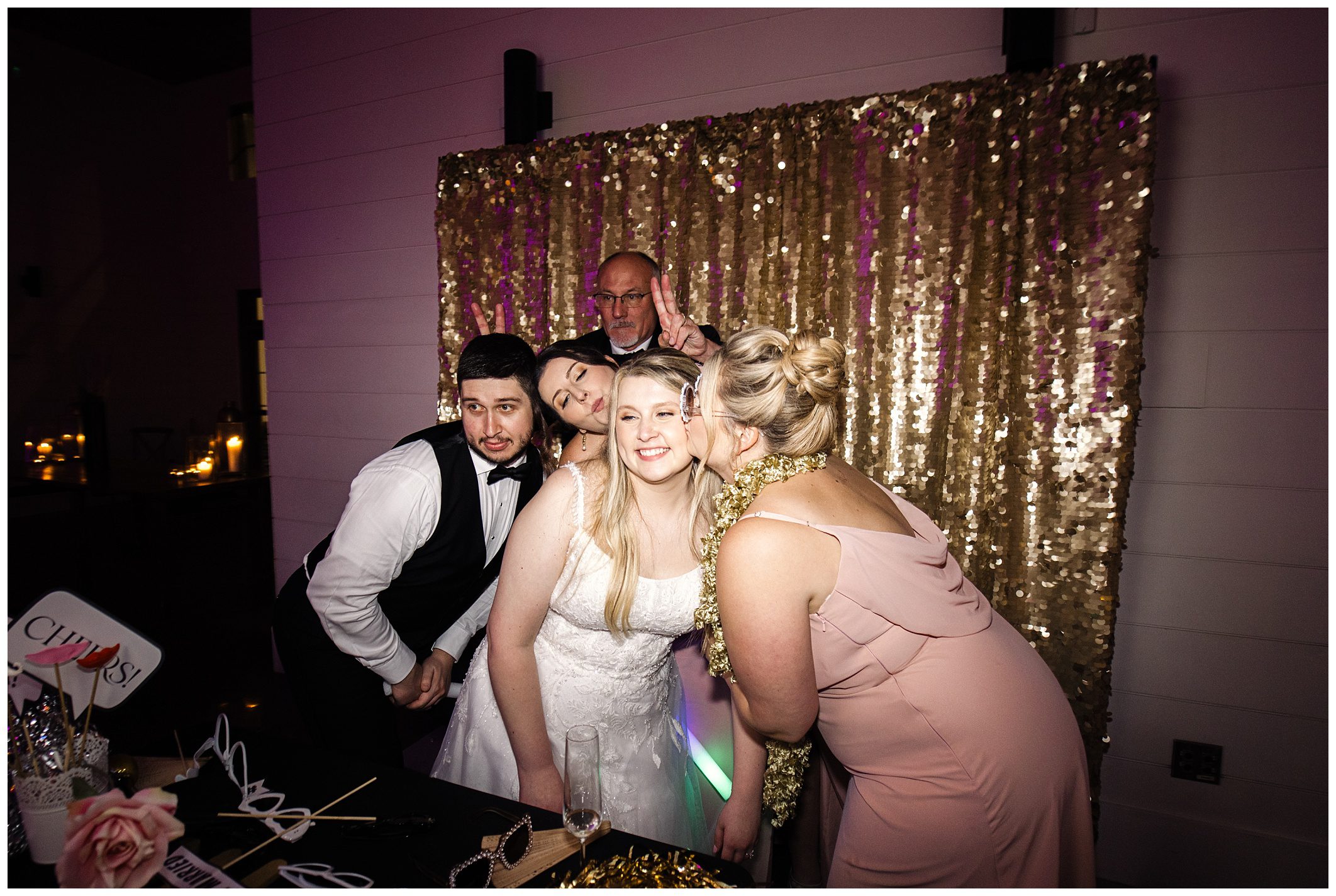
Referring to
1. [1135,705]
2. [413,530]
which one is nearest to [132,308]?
[413,530]

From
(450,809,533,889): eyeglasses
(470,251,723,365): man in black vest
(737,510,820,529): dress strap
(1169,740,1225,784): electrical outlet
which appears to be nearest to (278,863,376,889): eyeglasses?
(450,809,533,889): eyeglasses

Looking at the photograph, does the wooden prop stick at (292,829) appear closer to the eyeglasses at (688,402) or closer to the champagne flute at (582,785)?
the champagne flute at (582,785)

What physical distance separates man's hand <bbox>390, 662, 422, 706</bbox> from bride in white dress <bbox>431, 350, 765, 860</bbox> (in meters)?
0.28

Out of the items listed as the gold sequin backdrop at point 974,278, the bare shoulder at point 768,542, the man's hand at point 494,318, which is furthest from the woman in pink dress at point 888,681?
the man's hand at point 494,318

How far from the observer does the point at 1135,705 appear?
245 cm

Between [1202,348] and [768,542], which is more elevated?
[1202,348]

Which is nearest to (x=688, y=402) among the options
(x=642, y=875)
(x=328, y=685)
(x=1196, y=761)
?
(x=642, y=875)

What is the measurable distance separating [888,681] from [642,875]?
0.61 metres

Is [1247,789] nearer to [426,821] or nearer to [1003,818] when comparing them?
[1003,818]

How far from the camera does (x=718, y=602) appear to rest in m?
1.53

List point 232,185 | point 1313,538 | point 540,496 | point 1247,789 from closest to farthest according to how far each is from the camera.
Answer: point 540,496 < point 1313,538 < point 1247,789 < point 232,185

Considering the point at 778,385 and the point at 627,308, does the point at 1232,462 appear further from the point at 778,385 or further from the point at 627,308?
the point at 627,308

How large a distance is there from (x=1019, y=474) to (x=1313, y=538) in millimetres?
879

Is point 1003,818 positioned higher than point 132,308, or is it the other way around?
point 132,308
